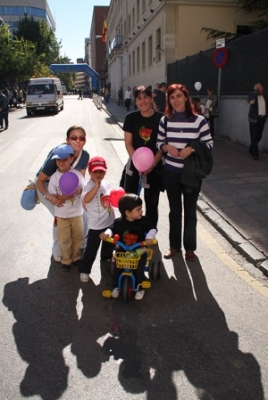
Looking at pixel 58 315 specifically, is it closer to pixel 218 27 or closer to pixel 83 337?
pixel 83 337

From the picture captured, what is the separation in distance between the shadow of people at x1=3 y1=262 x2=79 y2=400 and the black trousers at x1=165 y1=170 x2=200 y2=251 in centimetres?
127

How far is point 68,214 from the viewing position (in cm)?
391

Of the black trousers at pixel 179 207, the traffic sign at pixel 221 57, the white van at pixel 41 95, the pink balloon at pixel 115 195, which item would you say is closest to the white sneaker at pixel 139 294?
the pink balloon at pixel 115 195

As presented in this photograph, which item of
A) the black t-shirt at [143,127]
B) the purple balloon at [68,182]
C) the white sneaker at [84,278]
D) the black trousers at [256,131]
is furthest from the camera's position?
the black trousers at [256,131]

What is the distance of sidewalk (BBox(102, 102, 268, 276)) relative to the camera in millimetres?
4559

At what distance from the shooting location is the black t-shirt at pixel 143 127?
14.0 ft

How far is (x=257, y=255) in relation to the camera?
427cm

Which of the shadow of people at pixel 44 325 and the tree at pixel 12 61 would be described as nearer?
the shadow of people at pixel 44 325

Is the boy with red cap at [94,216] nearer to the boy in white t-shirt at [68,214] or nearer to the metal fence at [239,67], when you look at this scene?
the boy in white t-shirt at [68,214]

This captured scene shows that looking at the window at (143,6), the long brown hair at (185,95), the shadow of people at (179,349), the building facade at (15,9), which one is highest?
the building facade at (15,9)

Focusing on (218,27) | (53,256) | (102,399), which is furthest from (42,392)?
(218,27)

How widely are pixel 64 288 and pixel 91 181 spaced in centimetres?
109

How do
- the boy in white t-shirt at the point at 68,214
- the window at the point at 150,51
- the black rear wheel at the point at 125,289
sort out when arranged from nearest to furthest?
the black rear wheel at the point at 125,289, the boy in white t-shirt at the point at 68,214, the window at the point at 150,51

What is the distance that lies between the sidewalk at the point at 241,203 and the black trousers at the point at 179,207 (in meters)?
0.70
